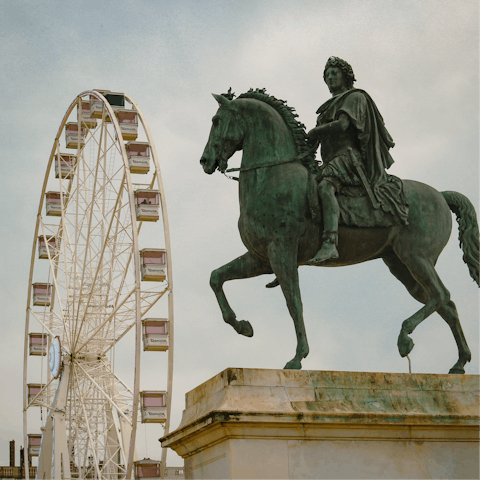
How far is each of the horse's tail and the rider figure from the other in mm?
885

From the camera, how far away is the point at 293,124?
33.6ft

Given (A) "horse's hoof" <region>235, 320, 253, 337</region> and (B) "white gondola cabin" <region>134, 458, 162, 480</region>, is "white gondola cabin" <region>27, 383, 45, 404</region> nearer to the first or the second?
(B) "white gondola cabin" <region>134, 458, 162, 480</region>

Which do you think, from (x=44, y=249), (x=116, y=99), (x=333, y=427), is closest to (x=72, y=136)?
(x=116, y=99)

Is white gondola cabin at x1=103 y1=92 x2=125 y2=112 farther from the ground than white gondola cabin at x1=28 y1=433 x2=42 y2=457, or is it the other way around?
white gondola cabin at x1=103 y1=92 x2=125 y2=112

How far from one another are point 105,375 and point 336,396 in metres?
25.8

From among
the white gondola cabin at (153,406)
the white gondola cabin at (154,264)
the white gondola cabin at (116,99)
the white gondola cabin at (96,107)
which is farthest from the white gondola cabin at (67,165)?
the white gondola cabin at (153,406)

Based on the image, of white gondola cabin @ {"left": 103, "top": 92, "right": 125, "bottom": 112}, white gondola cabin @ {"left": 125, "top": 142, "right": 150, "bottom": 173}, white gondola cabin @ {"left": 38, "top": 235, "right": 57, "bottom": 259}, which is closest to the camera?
white gondola cabin @ {"left": 125, "top": 142, "right": 150, "bottom": 173}

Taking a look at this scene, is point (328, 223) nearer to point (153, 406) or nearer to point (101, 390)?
point (153, 406)

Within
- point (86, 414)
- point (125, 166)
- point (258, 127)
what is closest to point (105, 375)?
point (86, 414)

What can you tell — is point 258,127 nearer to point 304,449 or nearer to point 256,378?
point 256,378

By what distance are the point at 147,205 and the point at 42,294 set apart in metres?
10.1

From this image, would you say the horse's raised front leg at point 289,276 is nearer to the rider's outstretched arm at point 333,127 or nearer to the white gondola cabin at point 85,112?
the rider's outstretched arm at point 333,127

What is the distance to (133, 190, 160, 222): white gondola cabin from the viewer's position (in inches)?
1201

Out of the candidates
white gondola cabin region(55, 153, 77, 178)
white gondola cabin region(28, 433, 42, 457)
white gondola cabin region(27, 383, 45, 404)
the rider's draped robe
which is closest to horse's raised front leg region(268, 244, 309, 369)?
the rider's draped robe
